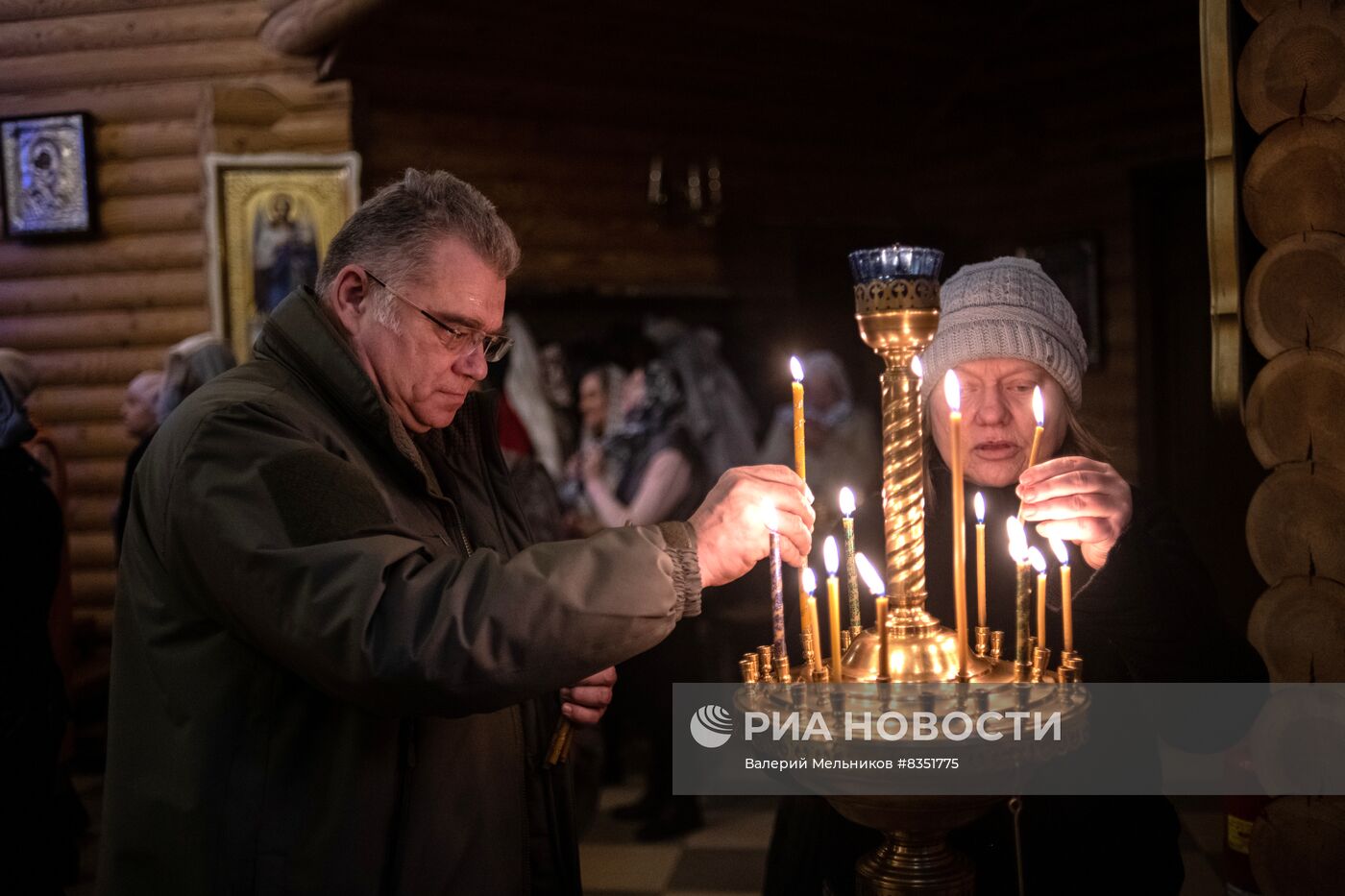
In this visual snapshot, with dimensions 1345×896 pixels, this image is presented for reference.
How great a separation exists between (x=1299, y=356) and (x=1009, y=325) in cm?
86

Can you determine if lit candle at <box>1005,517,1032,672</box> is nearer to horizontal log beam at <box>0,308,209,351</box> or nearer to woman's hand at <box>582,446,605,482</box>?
woman's hand at <box>582,446,605,482</box>

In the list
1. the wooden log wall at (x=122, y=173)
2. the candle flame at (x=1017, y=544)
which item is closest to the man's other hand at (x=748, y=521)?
the candle flame at (x=1017, y=544)

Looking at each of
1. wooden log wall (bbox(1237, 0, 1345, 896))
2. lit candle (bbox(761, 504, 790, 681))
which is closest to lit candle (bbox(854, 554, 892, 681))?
lit candle (bbox(761, 504, 790, 681))

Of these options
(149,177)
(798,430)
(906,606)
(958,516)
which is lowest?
(906,606)

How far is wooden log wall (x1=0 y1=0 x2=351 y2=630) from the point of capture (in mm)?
6578

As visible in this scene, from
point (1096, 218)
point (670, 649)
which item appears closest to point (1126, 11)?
point (1096, 218)

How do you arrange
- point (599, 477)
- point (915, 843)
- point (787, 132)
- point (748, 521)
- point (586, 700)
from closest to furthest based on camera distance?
1. point (915, 843)
2. point (748, 521)
3. point (586, 700)
4. point (599, 477)
5. point (787, 132)

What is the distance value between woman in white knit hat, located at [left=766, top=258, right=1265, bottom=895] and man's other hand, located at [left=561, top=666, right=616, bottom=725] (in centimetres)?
37

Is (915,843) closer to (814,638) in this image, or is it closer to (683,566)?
(814,638)

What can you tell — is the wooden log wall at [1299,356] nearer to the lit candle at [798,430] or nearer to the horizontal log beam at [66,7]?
the lit candle at [798,430]

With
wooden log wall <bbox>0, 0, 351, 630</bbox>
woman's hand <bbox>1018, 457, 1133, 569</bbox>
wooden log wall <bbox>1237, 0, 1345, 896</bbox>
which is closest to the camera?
woman's hand <bbox>1018, 457, 1133, 569</bbox>

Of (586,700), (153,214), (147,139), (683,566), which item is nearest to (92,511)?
(153,214)

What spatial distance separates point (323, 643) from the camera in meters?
1.45

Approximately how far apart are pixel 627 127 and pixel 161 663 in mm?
6449
